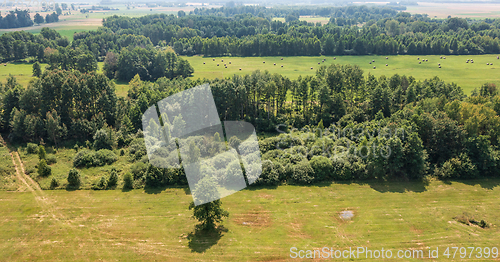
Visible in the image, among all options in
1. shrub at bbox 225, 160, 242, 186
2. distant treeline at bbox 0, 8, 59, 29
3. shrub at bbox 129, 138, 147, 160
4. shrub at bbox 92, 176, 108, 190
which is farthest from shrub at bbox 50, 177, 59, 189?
distant treeline at bbox 0, 8, 59, 29

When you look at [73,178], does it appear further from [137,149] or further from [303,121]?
[303,121]

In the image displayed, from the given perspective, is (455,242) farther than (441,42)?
No

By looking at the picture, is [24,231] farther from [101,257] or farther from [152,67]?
[152,67]

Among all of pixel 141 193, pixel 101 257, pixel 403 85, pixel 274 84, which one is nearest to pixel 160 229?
pixel 101 257

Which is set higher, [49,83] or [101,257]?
[49,83]

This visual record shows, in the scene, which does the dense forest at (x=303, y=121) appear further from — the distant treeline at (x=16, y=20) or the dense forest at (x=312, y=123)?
the distant treeline at (x=16, y=20)

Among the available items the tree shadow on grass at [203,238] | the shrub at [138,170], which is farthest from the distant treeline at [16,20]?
the tree shadow on grass at [203,238]
